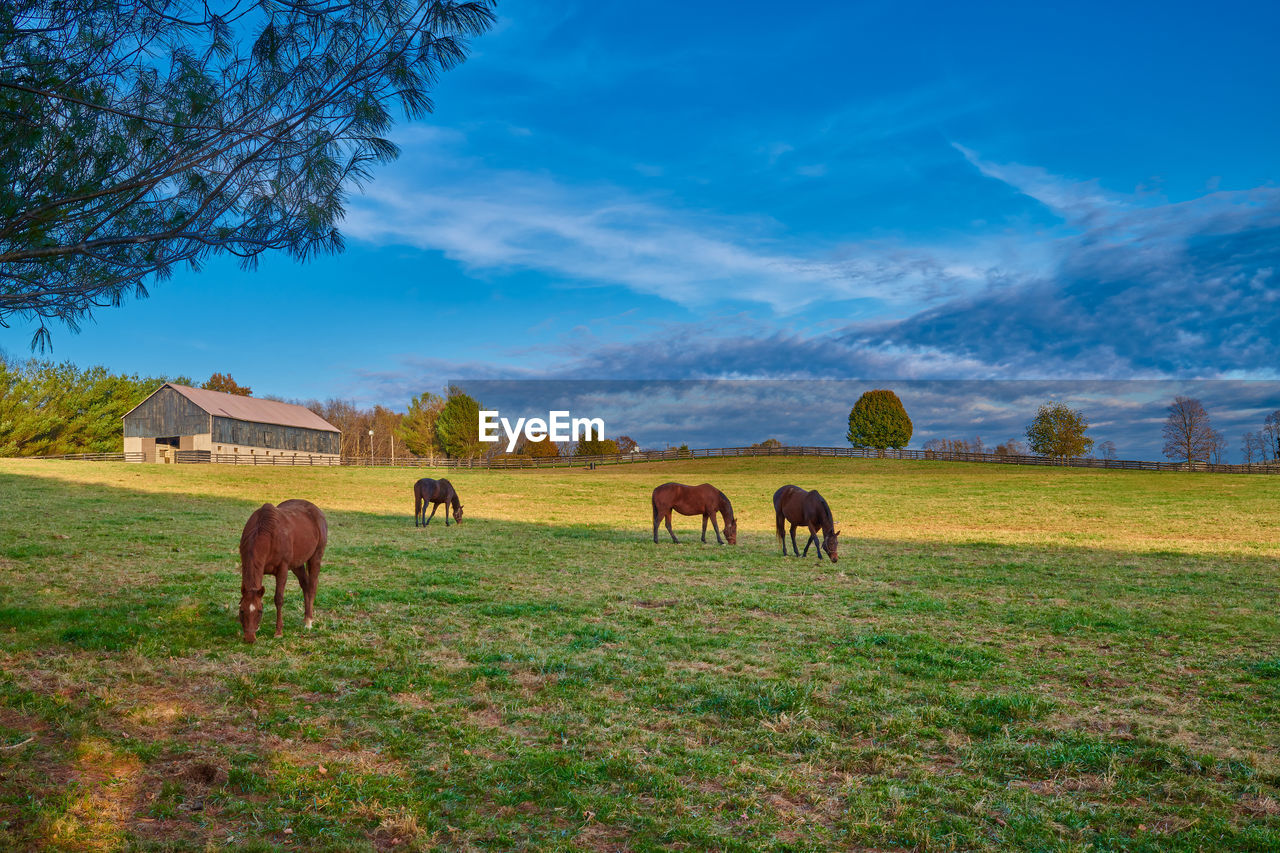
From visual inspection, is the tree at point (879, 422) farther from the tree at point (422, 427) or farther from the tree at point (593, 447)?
the tree at point (422, 427)

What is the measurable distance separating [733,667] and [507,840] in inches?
145

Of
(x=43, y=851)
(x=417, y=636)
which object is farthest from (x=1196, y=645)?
(x=43, y=851)

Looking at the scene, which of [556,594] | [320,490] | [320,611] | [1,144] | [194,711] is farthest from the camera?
[320,490]

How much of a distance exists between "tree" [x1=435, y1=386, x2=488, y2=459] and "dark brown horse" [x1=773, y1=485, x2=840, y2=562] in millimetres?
61661

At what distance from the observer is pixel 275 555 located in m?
7.59

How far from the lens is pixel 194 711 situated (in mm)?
5645

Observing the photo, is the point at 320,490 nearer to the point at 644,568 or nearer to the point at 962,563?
the point at 644,568

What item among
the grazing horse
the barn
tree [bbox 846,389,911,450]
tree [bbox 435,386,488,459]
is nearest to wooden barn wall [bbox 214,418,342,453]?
the barn

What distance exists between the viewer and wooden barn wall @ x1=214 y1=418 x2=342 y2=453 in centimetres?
5831

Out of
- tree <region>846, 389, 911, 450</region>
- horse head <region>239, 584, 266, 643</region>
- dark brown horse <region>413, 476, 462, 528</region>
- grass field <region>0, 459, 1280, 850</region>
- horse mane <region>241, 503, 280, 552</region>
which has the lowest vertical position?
grass field <region>0, 459, 1280, 850</region>

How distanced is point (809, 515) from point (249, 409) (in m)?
59.9

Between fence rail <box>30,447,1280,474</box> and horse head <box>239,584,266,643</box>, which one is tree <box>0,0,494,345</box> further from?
fence rail <box>30,447,1280,474</box>

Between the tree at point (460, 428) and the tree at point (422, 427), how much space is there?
5715mm

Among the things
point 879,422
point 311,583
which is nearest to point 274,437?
point 879,422
